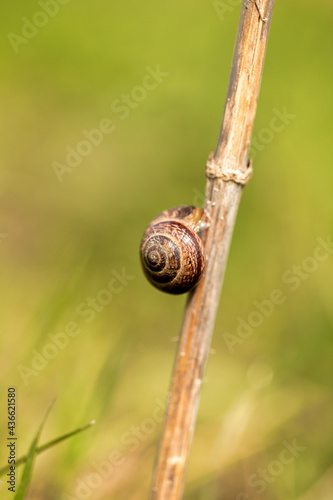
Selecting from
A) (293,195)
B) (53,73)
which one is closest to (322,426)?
(293,195)

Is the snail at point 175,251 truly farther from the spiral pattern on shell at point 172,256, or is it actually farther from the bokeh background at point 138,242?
the bokeh background at point 138,242

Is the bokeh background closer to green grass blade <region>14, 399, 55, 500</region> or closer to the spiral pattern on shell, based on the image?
the spiral pattern on shell

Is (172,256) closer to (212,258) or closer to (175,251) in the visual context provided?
(175,251)

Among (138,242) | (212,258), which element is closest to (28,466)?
(212,258)

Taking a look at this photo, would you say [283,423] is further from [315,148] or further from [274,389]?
[315,148]

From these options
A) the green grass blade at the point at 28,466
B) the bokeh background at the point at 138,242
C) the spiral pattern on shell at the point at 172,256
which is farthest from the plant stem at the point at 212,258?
the green grass blade at the point at 28,466

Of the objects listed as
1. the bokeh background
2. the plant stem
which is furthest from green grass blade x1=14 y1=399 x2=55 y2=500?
the bokeh background
